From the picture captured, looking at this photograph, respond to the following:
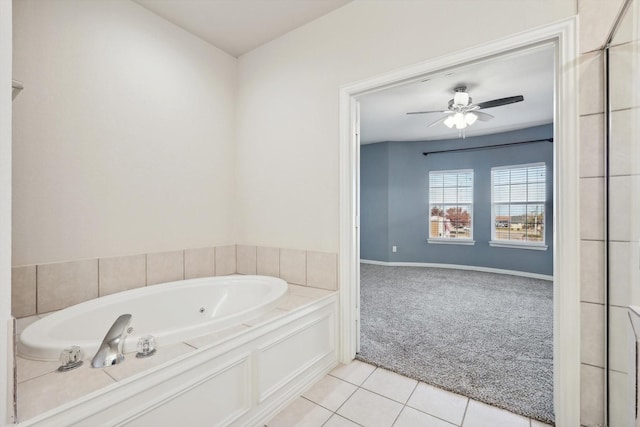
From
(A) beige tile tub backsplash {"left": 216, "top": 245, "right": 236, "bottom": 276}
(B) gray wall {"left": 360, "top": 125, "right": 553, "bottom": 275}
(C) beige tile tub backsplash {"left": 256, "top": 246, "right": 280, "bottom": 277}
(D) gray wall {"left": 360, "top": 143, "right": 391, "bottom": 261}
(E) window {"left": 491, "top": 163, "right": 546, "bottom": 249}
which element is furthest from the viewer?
(D) gray wall {"left": 360, "top": 143, "right": 391, "bottom": 261}

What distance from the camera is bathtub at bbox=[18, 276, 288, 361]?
1225 mm

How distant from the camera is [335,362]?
2.17 m

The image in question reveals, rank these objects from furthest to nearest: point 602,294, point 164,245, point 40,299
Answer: point 164,245 → point 40,299 → point 602,294

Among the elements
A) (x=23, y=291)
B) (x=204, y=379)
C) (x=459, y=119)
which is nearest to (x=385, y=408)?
(x=204, y=379)

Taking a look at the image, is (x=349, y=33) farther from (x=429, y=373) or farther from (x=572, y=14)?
(x=429, y=373)

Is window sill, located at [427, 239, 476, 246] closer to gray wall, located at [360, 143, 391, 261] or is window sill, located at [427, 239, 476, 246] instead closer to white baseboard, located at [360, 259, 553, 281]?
white baseboard, located at [360, 259, 553, 281]

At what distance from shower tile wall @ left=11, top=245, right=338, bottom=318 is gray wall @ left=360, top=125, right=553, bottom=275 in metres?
4.09

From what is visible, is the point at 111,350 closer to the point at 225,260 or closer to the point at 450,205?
the point at 225,260

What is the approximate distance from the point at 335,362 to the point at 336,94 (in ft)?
6.54

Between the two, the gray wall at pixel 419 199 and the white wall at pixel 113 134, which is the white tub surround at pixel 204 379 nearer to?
the white wall at pixel 113 134

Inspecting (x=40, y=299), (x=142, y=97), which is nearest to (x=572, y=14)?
(x=142, y=97)

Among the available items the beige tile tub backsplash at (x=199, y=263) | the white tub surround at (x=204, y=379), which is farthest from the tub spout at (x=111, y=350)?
the beige tile tub backsplash at (x=199, y=263)

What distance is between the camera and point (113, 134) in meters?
2.01

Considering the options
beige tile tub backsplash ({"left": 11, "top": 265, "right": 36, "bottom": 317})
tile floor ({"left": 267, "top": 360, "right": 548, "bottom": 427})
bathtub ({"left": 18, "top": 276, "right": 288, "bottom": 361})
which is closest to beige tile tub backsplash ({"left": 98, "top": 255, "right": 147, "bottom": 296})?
bathtub ({"left": 18, "top": 276, "right": 288, "bottom": 361})
